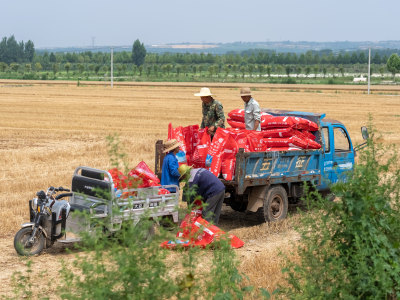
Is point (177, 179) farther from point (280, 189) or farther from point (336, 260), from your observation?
point (336, 260)

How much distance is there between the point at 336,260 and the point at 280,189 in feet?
17.0

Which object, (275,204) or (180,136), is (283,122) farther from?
(180,136)

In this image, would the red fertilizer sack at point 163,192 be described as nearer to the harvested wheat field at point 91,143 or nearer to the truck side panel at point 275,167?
the truck side panel at point 275,167

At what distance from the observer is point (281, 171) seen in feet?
38.4

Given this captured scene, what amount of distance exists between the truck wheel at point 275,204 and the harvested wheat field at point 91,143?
24 cm

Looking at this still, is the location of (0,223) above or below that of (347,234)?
below

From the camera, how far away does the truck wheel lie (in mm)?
11562

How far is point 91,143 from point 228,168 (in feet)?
39.4

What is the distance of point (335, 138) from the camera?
1297 cm

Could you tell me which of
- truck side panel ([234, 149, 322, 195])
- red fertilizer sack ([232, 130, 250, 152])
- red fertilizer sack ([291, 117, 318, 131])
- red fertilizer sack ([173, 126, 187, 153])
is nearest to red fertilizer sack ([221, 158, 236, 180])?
truck side panel ([234, 149, 322, 195])

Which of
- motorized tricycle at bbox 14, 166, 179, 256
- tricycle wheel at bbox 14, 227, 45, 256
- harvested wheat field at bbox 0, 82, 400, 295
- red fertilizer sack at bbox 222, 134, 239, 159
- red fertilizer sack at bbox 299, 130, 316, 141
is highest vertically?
red fertilizer sack at bbox 299, 130, 316, 141

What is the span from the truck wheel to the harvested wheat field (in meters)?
0.24

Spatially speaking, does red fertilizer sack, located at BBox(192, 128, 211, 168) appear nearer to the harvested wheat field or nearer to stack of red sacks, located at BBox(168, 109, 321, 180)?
stack of red sacks, located at BBox(168, 109, 321, 180)

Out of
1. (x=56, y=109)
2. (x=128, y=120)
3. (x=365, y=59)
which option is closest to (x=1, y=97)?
(x=56, y=109)
